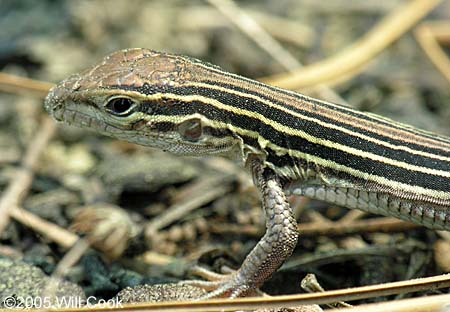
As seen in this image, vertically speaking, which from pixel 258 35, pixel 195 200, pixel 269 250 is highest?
pixel 258 35

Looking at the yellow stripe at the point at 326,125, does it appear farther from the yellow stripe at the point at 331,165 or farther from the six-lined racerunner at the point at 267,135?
the yellow stripe at the point at 331,165

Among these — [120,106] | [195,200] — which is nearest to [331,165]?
[120,106]

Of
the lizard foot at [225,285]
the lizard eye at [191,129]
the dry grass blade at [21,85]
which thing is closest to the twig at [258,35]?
the dry grass blade at [21,85]

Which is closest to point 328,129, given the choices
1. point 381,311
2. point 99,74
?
point 381,311

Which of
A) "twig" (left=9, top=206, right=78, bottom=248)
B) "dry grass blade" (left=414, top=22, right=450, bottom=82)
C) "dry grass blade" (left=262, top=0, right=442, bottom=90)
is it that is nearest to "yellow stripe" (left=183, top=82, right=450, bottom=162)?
"twig" (left=9, top=206, right=78, bottom=248)

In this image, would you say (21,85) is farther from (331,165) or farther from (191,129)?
(331,165)

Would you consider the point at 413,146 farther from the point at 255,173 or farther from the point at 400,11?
the point at 400,11
